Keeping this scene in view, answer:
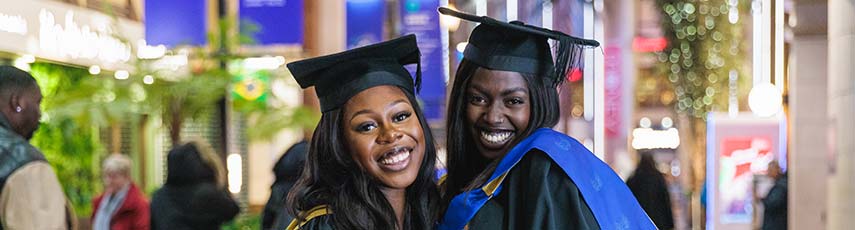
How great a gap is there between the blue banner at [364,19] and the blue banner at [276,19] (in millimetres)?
2640

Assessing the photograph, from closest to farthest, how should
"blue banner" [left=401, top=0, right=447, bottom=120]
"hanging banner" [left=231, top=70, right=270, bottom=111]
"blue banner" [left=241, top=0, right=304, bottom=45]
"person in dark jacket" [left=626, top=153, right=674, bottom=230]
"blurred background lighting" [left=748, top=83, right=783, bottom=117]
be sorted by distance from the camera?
"hanging banner" [left=231, top=70, right=270, bottom=111] < "person in dark jacket" [left=626, top=153, right=674, bottom=230] < "blue banner" [left=241, top=0, right=304, bottom=45] < "blurred background lighting" [left=748, top=83, right=783, bottom=117] < "blue banner" [left=401, top=0, right=447, bottom=120]

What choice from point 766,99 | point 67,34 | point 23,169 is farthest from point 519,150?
point 766,99

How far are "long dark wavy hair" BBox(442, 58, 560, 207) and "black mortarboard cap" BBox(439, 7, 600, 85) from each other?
0.03 metres

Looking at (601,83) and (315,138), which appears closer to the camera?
(315,138)

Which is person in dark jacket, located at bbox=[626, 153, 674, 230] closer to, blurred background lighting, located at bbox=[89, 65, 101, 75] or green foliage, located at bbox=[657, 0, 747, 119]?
blurred background lighting, located at bbox=[89, 65, 101, 75]

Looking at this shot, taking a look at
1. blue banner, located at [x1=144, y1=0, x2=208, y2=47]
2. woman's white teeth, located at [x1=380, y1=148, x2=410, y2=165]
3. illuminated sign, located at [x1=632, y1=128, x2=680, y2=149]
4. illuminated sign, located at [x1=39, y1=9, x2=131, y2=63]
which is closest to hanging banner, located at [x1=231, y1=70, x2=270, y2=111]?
blue banner, located at [x1=144, y1=0, x2=208, y2=47]

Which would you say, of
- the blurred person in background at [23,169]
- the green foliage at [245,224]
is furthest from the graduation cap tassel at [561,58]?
the green foliage at [245,224]

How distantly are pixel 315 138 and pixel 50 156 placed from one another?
7.80m

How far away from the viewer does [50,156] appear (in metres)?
10.2

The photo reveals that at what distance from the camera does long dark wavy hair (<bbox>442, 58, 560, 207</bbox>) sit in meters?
3.28

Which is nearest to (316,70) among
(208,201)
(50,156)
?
(208,201)

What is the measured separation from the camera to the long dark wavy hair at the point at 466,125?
3275 millimetres

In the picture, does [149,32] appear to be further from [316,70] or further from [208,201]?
→ [316,70]

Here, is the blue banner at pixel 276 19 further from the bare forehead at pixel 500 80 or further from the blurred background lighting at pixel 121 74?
the bare forehead at pixel 500 80
